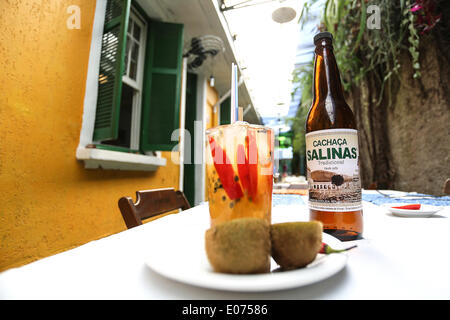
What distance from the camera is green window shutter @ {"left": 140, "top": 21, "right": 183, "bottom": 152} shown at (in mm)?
2258

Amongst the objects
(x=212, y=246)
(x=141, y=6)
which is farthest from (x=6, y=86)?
(x=141, y=6)

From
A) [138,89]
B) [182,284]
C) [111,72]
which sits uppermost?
[138,89]

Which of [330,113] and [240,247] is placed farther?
[330,113]

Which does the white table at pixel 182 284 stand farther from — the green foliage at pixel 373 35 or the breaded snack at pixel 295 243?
the green foliage at pixel 373 35

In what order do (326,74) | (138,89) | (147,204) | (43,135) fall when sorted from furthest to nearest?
1. (138,89)
2. (43,135)
3. (147,204)
4. (326,74)

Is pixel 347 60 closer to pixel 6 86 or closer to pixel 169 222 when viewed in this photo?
pixel 169 222

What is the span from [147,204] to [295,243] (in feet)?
2.08

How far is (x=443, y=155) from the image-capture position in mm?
1737

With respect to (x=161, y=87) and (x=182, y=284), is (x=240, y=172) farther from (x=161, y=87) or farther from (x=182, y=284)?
(x=161, y=87)

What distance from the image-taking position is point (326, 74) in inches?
18.5

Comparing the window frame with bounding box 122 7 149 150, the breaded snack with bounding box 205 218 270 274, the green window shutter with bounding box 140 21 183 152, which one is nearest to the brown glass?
the breaded snack with bounding box 205 218 270 274

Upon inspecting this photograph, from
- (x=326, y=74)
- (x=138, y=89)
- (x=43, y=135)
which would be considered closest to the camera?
(x=326, y=74)

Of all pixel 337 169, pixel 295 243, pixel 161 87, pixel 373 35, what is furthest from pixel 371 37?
pixel 295 243
